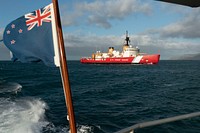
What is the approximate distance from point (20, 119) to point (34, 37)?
9.93 m

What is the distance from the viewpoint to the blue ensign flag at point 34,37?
3773 millimetres

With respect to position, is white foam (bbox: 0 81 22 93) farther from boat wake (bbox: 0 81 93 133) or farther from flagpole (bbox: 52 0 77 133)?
flagpole (bbox: 52 0 77 133)

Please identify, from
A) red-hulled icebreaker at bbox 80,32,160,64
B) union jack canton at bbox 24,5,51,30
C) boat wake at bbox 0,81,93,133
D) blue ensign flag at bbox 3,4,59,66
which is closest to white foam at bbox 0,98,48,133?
boat wake at bbox 0,81,93,133

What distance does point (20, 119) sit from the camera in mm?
12773

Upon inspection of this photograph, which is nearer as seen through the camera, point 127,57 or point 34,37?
point 34,37

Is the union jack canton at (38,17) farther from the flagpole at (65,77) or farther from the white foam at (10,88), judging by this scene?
the white foam at (10,88)

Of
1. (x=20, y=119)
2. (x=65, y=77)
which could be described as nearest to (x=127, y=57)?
(x=20, y=119)

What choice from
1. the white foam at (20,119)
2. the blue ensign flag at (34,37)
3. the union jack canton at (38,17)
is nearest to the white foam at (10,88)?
the white foam at (20,119)

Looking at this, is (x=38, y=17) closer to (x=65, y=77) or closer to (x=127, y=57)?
(x=65, y=77)

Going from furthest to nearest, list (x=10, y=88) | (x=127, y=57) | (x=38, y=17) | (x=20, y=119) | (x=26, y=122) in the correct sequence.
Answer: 1. (x=127, y=57)
2. (x=10, y=88)
3. (x=20, y=119)
4. (x=26, y=122)
5. (x=38, y=17)

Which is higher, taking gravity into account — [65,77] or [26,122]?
[65,77]

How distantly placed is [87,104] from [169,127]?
8095 mm

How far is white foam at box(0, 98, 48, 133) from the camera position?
1122 cm

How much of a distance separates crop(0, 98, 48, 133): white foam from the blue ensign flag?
25.7 ft
